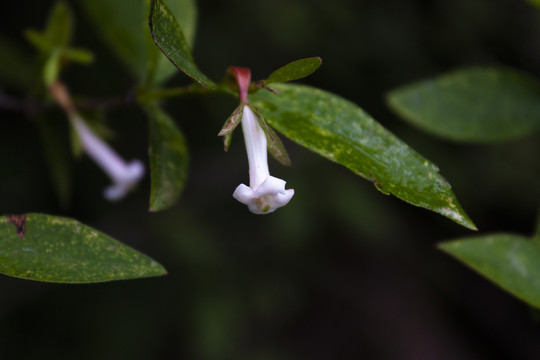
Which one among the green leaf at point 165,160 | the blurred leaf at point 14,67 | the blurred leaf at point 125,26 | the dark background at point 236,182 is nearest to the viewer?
the green leaf at point 165,160

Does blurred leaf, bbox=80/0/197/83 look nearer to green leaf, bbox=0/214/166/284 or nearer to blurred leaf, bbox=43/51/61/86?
blurred leaf, bbox=43/51/61/86

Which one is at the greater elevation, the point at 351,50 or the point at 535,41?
the point at 351,50

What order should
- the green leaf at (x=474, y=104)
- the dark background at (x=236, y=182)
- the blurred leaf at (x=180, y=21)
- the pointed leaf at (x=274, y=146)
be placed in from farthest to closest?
the dark background at (x=236, y=182) < the green leaf at (x=474, y=104) < the blurred leaf at (x=180, y=21) < the pointed leaf at (x=274, y=146)

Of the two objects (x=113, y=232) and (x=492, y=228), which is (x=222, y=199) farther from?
(x=492, y=228)

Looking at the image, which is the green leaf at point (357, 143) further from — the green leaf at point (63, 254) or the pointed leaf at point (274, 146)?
the green leaf at point (63, 254)

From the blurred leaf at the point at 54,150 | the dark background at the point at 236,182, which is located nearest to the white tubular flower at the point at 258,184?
the blurred leaf at the point at 54,150

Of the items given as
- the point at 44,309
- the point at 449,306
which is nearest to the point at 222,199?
the point at 44,309
